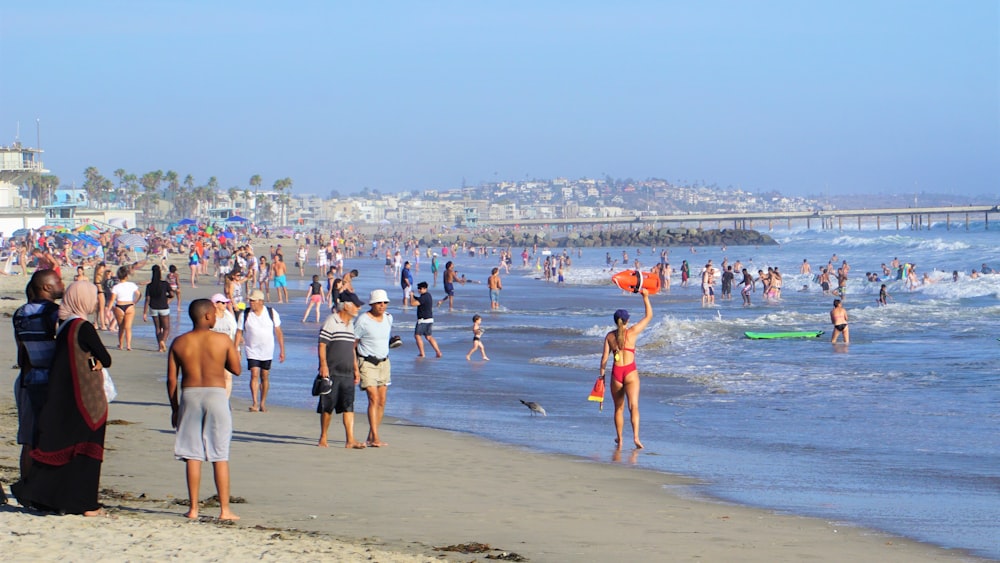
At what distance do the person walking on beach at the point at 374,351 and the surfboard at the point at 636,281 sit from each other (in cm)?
195

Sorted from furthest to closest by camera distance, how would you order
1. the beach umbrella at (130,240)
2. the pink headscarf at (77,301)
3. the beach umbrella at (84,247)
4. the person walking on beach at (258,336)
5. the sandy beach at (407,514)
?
the beach umbrella at (130,240) < the beach umbrella at (84,247) < the person walking on beach at (258,336) < the pink headscarf at (77,301) < the sandy beach at (407,514)

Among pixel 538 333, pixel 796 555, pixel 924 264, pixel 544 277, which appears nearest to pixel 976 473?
pixel 796 555

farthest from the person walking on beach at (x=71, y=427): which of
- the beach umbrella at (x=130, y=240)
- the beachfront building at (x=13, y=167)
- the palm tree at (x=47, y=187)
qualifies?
the palm tree at (x=47, y=187)

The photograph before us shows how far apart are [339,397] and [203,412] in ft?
9.65

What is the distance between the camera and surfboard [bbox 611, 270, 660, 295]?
9.10m

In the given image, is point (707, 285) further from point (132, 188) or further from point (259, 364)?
point (132, 188)

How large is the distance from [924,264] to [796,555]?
213 ft

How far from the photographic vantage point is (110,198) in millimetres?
157250

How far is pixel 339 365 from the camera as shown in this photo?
8.96m

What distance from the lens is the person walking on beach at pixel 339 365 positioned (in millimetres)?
8945

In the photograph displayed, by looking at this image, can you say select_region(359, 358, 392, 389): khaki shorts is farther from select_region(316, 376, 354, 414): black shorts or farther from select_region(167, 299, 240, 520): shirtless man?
select_region(167, 299, 240, 520): shirtless man

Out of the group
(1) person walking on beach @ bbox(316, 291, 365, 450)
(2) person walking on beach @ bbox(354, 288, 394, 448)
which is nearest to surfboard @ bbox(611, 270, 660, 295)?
(2) person walking on beach @ bbox(354, 288, 394, 448)

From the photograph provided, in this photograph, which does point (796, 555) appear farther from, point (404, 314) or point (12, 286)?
point (12, 286)

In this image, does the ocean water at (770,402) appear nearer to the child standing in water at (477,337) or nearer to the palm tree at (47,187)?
the child standing in water at (477,337)
